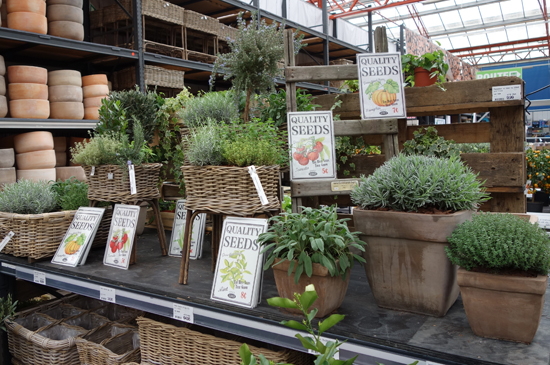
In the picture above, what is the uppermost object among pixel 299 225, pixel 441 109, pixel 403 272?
pixel 441 109

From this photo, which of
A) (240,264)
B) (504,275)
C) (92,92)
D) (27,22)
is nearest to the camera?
(504,275)


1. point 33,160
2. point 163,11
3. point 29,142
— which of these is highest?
point 163,11

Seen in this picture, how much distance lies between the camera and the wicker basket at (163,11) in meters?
4.48

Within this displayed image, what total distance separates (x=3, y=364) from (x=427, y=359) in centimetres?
226

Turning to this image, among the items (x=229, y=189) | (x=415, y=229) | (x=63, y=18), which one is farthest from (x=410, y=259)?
(x=63, y=18)

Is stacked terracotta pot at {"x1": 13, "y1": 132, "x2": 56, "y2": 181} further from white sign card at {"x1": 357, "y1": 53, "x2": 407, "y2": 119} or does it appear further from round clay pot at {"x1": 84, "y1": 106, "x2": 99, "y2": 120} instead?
white sign card at {"x1": 357, "y1": 53, "x2": 407, "y2": 119}

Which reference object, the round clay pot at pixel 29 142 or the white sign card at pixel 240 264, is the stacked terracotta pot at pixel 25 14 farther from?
the white sign card at pixel 240 264

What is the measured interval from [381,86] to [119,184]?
4.41 ft

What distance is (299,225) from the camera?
1349mm

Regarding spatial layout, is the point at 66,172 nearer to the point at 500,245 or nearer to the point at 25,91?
the point at 25,91

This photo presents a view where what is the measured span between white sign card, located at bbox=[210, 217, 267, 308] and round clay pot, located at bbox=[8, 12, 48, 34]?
297 centimetres

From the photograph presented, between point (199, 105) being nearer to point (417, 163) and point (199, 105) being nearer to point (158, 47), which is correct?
point (417, 163)

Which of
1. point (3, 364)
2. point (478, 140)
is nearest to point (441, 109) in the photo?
point (478, 140)

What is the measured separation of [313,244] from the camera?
1.26 m
